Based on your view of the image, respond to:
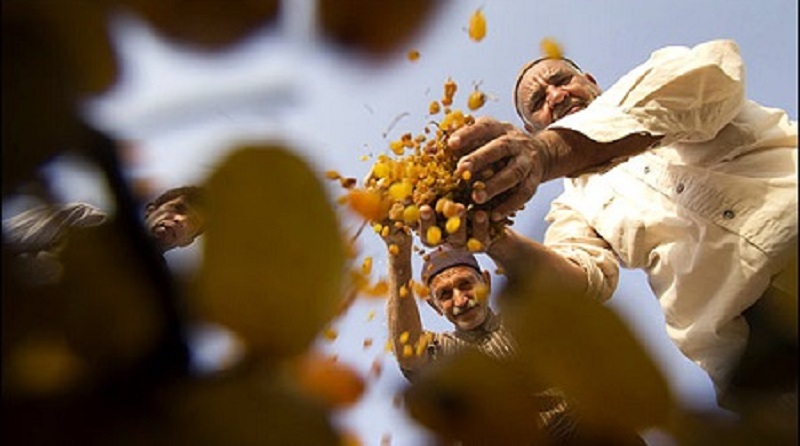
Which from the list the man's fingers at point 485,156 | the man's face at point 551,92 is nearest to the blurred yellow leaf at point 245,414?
the man's fingers at point 485,156

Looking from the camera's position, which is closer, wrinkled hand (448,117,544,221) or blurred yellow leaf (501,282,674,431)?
blurred yellow leaf (501,282,674,431)

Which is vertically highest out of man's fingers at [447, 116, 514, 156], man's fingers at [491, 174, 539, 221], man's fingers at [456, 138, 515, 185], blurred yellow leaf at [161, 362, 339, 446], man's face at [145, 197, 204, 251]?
man's face at [145, 197, 204, 251]

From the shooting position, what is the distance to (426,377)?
30 centimetres

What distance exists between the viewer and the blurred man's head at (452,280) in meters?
0.73

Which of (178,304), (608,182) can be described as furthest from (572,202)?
(178,304)

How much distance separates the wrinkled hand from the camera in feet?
2.12

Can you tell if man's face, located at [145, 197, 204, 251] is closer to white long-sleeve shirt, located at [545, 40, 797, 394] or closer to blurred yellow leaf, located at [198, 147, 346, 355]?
blurred yellow leaf, located at [198, 147, 346, 355]

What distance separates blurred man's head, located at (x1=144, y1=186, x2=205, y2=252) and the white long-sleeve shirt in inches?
14.4

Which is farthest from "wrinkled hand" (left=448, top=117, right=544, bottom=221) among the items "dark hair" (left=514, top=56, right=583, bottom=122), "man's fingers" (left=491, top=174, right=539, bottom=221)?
"dark hair" (left=514, top=56, right=583, bottom=122)

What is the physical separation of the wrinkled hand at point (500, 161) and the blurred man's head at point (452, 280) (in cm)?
8

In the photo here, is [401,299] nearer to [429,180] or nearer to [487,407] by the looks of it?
[429,180]

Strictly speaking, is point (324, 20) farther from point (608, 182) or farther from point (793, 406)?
point (608, 182)

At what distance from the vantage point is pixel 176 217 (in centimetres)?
26

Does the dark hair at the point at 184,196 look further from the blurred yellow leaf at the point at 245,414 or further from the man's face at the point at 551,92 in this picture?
the man's face at the point at 551,92
